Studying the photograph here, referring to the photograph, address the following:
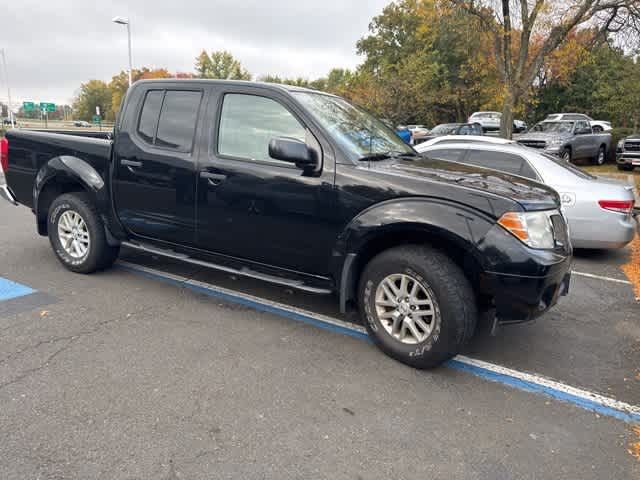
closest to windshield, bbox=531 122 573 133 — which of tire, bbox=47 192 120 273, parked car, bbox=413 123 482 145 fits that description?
parked car, bbox=413 123 482 145

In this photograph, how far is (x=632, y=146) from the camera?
17.1m

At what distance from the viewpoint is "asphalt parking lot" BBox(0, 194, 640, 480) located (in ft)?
7.87

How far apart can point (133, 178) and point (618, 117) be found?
3053 cm

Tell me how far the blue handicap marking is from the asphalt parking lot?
3 centimetres

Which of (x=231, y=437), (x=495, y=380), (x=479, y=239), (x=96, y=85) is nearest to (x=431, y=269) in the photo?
(x=479, y=239)

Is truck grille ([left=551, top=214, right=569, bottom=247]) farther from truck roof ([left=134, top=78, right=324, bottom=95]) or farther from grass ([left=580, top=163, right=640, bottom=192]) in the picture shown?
grass ([left=580, top=163, right=640, bottom=192])

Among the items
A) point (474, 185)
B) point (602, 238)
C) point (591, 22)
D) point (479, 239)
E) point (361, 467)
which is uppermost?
point (591, 22)

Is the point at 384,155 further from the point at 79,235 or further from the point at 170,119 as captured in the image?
the point at 79,235

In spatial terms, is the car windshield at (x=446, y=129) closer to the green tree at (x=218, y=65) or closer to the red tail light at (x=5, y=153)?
the red tail light at (x=5, y=153)

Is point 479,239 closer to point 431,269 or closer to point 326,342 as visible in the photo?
point 431,269

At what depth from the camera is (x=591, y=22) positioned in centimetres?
1942

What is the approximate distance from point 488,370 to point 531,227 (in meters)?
1.07

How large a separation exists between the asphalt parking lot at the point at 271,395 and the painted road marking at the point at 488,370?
0.04 metres

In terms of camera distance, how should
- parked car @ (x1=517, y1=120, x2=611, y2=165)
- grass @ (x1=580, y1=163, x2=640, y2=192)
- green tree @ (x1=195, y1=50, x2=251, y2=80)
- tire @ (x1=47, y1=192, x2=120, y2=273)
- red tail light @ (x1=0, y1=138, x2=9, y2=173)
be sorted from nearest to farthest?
tire @ (x1=47, y1=192, x2=120, y2=273) → red tail light @ (x1=0, y1=138, x2=9, y2=173) → parked car @ (x1=517, y1=120, x2=611, y2=165) → grass @ (x1=580, y1=163, x2=640, y2=192) → green tree @ (x1=195, y1=50, x2=251, y2=80)
